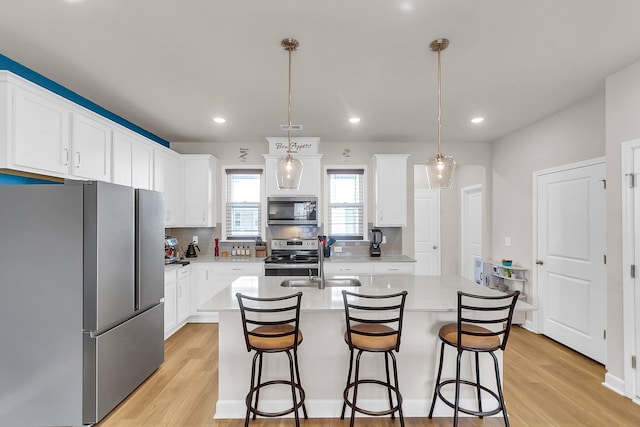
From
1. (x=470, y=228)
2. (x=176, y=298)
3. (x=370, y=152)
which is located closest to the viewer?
(x=176, y=298)

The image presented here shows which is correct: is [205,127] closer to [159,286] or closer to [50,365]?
[159,286]

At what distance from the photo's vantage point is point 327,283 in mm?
2955

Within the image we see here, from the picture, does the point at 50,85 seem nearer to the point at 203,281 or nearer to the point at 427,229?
the point at 203,281

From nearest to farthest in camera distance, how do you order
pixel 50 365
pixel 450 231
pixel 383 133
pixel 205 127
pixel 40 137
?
pixel 50 365
pixel 40 137
pixel 205 127
pixel 383 133
pixel 450 231

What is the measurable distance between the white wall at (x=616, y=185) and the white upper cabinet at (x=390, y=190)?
232 cm

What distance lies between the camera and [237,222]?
502cm

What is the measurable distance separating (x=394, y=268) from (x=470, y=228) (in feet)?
8.17

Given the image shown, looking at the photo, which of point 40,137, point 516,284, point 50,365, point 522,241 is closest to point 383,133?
point 522,241

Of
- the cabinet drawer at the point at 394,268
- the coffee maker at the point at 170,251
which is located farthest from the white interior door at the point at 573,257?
the coffee maker at the point at 170,251

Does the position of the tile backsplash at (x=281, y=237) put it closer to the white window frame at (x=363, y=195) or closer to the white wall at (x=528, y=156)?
the white window frame at (x=363, y=195)

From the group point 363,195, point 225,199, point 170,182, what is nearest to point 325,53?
point 363,195

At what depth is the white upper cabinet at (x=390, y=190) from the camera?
15.4ft

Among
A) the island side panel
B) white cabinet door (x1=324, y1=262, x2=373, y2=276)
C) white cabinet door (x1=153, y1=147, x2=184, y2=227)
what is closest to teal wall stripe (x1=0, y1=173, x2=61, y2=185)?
white cabinet door (x1=153, y1=147, x2=184, y2=227)

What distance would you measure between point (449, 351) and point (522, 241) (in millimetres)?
2711
